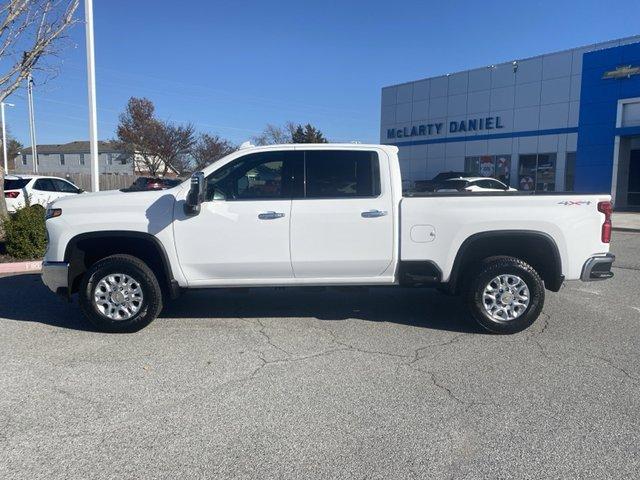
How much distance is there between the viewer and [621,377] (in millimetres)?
4488

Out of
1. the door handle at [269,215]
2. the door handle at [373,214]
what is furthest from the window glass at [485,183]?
the door handle at [269,215]

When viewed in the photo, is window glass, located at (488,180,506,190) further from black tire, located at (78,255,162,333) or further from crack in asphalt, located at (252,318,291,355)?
black tire, located at (78,255,162,333)

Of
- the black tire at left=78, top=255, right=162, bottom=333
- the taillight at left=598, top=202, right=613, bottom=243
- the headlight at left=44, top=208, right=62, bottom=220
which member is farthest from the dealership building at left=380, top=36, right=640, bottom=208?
the headlight at left=44, top=208, right=62, bottom=220

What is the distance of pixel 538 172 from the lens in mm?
28531

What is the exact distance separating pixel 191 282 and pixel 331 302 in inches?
81.9

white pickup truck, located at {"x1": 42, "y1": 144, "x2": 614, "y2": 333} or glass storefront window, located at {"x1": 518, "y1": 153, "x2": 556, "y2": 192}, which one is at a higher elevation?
glass storefront window, located at {"x1": 518, "y1": 153, "x2": 556, "y2": 192}

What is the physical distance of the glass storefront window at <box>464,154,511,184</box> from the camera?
29891 millimetres

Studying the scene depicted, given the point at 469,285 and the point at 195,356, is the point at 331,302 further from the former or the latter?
the point at 195,356

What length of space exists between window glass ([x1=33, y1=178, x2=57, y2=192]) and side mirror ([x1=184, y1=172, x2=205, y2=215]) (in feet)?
43.4

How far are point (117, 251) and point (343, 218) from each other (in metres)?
2.51

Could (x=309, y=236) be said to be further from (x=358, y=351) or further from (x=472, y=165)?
(x=472, y=165)

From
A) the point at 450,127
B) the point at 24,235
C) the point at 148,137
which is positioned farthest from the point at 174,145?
the point at 24,235

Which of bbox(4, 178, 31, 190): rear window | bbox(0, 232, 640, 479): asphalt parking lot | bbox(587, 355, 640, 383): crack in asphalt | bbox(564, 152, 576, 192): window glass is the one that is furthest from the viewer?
bbox(564, 152, 576, 192): window glass

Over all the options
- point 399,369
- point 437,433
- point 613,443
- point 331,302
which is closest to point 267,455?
point 437,433
